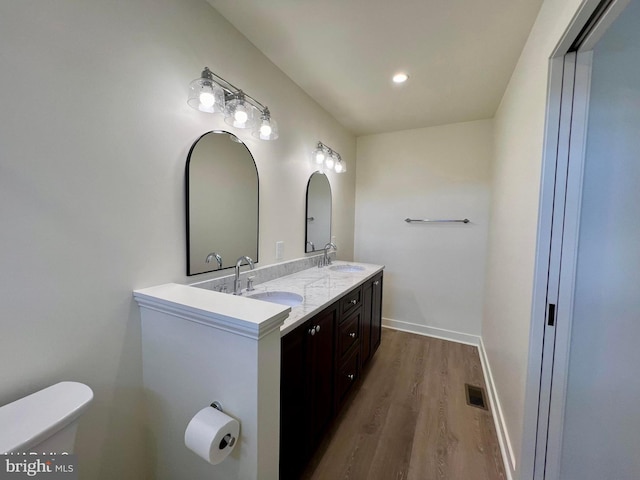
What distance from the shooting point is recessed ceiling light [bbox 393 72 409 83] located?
1.98 metres

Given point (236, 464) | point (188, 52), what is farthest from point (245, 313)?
point (188, 52)

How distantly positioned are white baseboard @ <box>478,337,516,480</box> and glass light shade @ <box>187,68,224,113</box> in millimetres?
2392

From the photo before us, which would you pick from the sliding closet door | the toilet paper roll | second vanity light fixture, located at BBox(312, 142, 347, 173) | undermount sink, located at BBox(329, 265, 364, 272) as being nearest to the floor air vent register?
the sliding closet door

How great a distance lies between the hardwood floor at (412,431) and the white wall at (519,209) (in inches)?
9.3

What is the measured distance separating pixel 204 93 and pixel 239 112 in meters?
0.20

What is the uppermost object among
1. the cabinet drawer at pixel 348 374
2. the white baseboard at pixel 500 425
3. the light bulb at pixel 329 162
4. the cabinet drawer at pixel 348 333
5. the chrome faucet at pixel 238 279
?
the light bulb at pixel 329 162

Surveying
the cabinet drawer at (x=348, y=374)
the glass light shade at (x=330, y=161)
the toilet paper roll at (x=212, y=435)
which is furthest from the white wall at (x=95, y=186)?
the glass light shade at (x=330, y=161)

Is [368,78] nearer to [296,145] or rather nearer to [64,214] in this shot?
[296,145]

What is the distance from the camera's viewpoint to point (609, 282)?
111 cm

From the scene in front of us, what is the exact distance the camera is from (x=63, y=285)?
0.93 meters

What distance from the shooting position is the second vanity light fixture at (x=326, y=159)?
2402 mm

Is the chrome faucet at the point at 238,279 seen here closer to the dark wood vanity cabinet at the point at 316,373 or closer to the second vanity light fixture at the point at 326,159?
the dark wood vanity cabinet at the point at 316,373

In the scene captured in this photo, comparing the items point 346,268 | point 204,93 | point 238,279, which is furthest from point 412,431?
point 204,93

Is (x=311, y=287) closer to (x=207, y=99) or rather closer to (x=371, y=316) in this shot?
(x=371, y=316)
